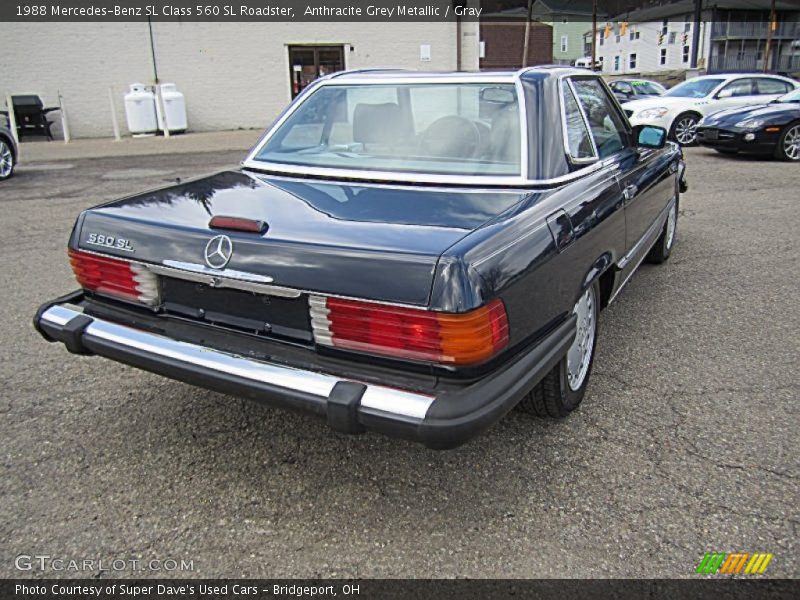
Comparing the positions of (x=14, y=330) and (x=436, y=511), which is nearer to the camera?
(x=436, y=511)

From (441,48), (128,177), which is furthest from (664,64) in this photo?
(128,177)

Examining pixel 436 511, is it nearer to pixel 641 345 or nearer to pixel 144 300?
pixel 144 300

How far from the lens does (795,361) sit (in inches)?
142

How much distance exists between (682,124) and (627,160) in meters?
11.1

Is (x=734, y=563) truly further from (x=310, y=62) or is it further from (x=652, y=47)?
(x=652, y=47)

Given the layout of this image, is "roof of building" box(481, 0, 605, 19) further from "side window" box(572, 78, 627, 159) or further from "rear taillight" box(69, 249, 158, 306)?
"rear taillight" box(69, 249, 158, 306)

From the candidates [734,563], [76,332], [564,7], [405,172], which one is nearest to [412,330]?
[405,172]

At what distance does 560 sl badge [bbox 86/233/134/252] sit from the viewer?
2574 mm

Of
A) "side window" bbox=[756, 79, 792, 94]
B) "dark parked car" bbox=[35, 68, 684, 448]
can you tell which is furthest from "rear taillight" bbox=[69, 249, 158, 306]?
"side window" bbox=[756, 79, 792, 94]

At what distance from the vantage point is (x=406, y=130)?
10.7 feet

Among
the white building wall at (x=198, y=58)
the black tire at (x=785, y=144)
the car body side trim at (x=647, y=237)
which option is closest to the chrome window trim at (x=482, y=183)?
the car body side trim at (x=647, y=237)

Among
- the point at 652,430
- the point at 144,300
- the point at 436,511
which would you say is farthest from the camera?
the point at 652,430

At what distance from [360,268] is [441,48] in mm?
21522

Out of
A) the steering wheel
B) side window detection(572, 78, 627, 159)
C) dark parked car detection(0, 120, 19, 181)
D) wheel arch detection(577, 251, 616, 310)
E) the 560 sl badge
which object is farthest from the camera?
dark parked car detection(0, 120, 19, 181)
